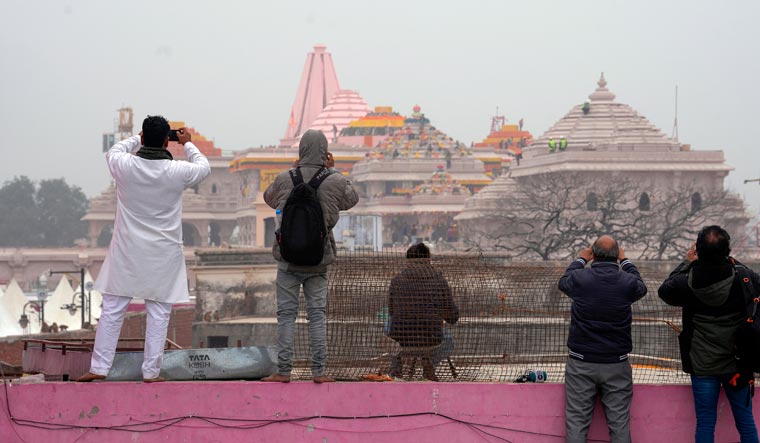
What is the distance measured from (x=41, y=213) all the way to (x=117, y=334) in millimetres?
145213

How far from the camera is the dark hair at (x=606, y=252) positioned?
35.0 feet

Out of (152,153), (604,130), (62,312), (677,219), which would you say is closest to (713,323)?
(152,153)

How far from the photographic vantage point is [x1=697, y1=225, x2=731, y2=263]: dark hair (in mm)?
10555

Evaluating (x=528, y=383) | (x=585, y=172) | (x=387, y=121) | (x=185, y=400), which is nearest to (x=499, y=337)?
(x=528, y=383)

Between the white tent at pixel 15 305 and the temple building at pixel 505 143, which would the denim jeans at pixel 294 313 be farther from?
the temple building at pixel 505 143

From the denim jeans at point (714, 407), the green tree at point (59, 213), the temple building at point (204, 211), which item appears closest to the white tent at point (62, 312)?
the denim jeans at point (714, 407)

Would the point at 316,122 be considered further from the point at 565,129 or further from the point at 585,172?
the point at 585,172

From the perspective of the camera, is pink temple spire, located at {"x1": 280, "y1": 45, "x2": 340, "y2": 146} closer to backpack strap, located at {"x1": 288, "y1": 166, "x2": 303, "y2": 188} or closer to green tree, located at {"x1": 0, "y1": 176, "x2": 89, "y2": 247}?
green tree, located at {"x1": 0, "y1": 176, "x2": 89, "y2": 247}

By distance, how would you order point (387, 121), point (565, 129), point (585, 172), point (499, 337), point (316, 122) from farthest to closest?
point (316, 122)
point (387, 121)
point (565, 129)
point (585, 172)
point (499, 337)

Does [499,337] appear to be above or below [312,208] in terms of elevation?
below

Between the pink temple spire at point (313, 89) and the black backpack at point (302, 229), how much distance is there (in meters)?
154

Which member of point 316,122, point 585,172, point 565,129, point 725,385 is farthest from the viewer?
point 316,122

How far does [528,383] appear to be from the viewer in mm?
10938

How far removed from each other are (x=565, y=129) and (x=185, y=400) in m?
88.4
